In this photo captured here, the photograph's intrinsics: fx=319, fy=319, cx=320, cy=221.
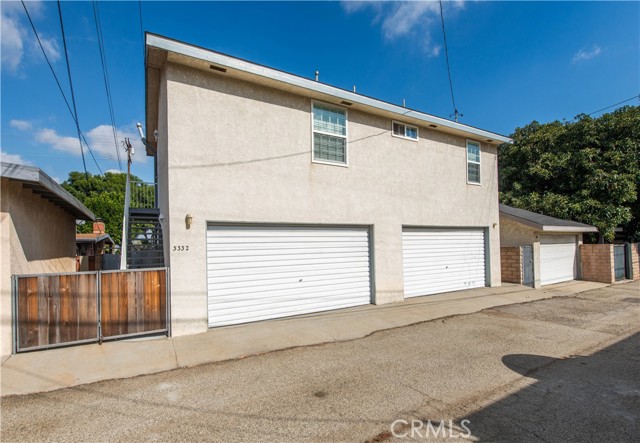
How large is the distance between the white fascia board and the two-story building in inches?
1.0

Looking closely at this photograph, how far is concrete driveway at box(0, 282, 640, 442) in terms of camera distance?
3.08 meters

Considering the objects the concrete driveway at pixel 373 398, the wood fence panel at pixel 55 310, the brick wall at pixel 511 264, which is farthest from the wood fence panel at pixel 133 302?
the brick wall at pixel 511 264

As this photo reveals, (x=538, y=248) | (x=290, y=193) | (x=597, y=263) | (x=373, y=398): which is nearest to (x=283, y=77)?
(x=290, y=193)

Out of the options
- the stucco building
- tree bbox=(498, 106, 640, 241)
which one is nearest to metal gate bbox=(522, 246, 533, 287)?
tree bbox=(498, 106, 640, 241)

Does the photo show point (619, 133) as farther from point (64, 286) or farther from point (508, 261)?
point (64, 286)

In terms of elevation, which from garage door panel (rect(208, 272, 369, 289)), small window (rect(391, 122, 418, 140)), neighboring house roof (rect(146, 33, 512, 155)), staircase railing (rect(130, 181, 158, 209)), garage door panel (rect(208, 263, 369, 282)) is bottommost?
garage door panel (rect(208, 272, 369, 289))

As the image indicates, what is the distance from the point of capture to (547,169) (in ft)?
52.7

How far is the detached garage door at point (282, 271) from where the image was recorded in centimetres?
674

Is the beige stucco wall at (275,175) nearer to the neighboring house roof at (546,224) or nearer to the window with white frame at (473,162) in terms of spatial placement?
the window with white frame at (473,162)

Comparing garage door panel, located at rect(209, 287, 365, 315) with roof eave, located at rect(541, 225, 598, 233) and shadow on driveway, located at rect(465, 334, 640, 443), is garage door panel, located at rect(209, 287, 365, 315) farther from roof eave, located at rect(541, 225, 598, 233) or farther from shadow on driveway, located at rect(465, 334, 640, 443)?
roof eave, located at rect(541, 225, 598, 233)

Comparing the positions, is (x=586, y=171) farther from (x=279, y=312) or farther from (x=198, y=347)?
(x=198, y=347)

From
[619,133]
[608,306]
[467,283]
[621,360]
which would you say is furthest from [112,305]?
[619,133]

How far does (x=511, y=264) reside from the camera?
12.0 metres
